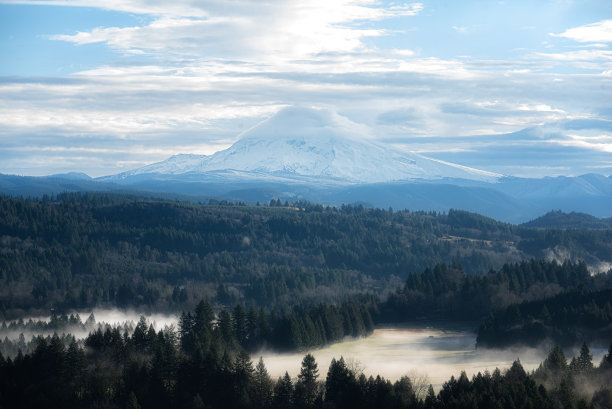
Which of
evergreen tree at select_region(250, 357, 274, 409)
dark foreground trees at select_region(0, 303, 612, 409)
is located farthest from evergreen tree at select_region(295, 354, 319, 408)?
evergreen tree at select_region(250, 357, 274, 409)

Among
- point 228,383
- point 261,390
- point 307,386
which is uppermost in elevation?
point 307,386

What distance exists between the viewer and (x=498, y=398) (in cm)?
6881

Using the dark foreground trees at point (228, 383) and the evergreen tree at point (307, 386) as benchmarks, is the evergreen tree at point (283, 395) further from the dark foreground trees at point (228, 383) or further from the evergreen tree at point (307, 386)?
the evergreen tree at point (307, 386)

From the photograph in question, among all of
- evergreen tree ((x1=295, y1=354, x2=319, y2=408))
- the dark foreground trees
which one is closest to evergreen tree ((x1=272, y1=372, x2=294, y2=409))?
the dark foreground trees

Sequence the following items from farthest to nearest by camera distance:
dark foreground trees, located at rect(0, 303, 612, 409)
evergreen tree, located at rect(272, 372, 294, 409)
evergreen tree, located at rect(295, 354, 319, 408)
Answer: evergreen tree, located at rect(295, 354, 319, 408) → evergreen tree, located at rect(272, 372, 294, 409) → dark foreground trees, located at rect(0, 303, 612, 409)

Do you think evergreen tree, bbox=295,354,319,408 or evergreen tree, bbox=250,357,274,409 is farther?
evergreen tree, bbox=250,357,274,409

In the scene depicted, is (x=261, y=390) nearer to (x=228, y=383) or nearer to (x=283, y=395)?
(x=283, y=395)

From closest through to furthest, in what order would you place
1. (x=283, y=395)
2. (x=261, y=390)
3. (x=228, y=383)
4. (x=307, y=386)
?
1. (x=283, y=395)
2. (x=307, y=386)
3. (x=261, y=390)
4. (x=228, y=383)

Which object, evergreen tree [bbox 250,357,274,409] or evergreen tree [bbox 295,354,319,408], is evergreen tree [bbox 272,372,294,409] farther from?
evergreen tree [bbox 250,357,274,409]

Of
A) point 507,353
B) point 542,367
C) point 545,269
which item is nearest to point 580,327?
point 507,353

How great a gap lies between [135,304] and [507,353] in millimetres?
108607

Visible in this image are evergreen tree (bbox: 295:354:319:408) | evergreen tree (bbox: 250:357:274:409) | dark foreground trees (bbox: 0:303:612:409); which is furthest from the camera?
evergreen tree (bbox: 250:357:274:409)

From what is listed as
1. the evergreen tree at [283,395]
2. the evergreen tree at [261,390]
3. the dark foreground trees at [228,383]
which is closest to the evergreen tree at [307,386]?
the dark foreground trees at [228,383]

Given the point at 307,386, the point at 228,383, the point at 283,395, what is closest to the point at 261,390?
the point at 283,395
